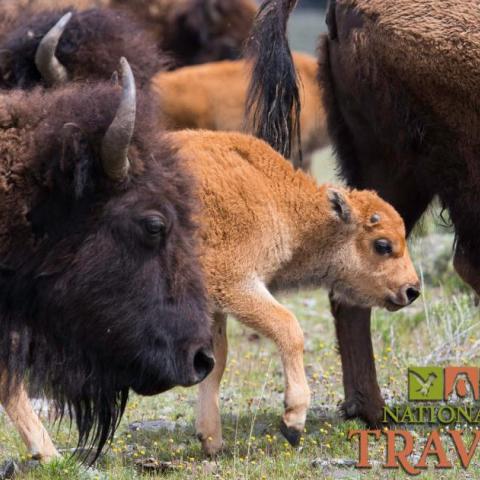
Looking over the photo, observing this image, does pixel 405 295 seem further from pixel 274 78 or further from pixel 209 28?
pixel 209 28

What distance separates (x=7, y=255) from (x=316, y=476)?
1.69 meters

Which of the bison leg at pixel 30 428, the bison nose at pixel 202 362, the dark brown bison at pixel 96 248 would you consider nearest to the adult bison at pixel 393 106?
the dark brown bison at pixel 96 248

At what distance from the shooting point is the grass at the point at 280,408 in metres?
5.62

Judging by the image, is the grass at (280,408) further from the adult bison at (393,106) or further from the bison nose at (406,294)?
the bison nose at (406,294)

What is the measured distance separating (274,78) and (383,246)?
1119 millimetres

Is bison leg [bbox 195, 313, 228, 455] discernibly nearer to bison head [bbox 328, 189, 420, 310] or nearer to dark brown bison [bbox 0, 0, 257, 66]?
bison head [bbox 328, 189, 420, 310]

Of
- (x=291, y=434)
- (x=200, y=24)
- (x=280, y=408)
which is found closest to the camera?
(x=291, y=434)

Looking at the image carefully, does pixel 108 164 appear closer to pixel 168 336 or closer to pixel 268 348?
pixel 168 336

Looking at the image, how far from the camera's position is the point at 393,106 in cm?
630

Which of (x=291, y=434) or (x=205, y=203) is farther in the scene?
(x=205, y=203)

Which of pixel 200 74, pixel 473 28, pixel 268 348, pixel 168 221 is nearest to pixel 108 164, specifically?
pixel 168 221

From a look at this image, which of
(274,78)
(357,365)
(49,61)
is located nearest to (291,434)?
(357,365)

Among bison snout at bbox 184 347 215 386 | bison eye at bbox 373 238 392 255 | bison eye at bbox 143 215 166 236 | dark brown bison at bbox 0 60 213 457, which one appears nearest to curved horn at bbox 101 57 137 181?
dark brown bison at bbox 0 60 213 457

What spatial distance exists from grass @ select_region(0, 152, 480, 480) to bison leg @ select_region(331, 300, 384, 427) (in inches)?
5.1
